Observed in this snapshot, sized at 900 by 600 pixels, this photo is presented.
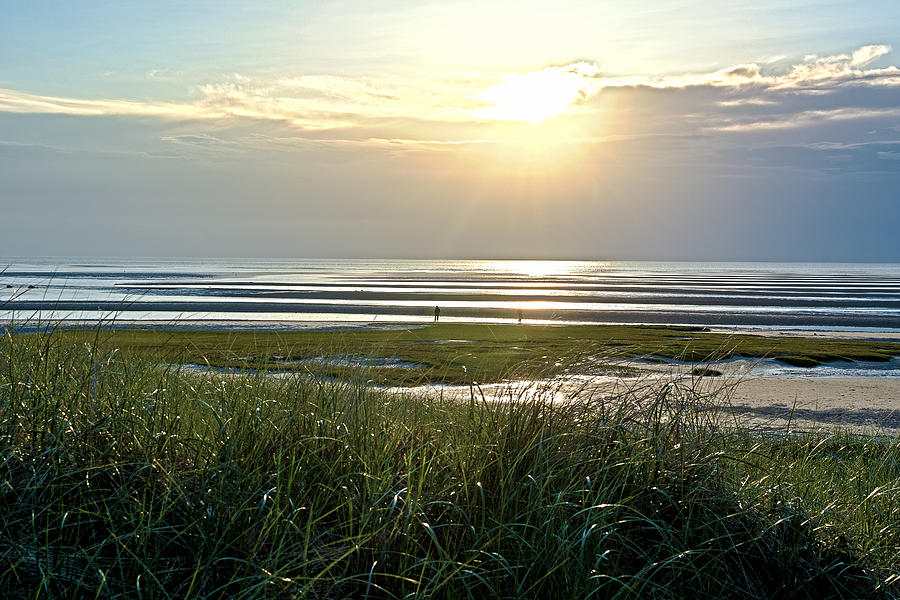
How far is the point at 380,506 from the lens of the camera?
4.61 meters

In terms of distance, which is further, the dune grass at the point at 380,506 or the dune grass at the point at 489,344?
the dune grass at the point at 489,344

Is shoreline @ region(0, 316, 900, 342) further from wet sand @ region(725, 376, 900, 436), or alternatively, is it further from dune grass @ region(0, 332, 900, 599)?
dune grass @ region(0, 332, 900, 599)

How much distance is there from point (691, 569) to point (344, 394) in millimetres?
2909

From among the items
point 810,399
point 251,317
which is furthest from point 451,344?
point 251,317

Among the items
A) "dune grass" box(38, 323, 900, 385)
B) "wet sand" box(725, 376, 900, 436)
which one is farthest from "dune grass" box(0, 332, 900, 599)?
"dune grass" box(38, 323, 900, 385)

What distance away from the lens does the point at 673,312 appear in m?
53.9

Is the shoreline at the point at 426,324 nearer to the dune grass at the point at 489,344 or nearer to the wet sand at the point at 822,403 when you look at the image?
the dune grass at the point at 489,344

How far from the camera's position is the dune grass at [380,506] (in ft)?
13.4

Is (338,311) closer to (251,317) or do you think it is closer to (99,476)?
(251,317)

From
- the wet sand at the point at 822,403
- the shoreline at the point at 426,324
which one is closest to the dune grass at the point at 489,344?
the wet sand at the point at 822,403

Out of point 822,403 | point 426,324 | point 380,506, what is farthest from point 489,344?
point 380,506

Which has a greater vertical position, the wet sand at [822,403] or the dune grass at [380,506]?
the dune grass at [380,506]

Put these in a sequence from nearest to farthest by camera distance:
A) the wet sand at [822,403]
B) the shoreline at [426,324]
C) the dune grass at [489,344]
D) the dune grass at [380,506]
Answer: the dune grass at [380,506], the wet sand at [822,403], the dune grass at [489,344], the shoreline at [426,324]

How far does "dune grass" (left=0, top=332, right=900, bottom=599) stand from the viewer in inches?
161
